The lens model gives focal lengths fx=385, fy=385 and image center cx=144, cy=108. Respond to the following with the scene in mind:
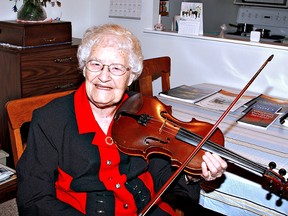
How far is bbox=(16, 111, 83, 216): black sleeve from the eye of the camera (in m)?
1.14

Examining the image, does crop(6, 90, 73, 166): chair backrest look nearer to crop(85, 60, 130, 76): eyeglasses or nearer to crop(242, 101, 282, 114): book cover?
crop(85, 60, 130, 76): eyeglasses

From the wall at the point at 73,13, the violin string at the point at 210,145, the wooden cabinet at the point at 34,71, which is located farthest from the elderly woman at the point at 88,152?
the wall at the point at 73,13

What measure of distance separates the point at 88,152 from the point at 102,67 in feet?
0.88

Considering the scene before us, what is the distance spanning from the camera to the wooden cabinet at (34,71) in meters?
2.13

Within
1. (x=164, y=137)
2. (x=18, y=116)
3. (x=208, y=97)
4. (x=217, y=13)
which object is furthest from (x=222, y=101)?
(x=217, y=13)

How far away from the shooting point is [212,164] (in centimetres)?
107

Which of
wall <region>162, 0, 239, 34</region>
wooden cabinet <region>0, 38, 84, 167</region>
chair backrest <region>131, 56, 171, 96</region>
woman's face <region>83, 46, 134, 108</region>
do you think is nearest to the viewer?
woman's face <region>83, 46, 134, 108</region>

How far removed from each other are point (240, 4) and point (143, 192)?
3.15m

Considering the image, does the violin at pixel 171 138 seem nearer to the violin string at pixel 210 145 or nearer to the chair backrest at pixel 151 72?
the violin string at pixel 210 145

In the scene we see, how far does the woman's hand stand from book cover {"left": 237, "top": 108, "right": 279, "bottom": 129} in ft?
1.76

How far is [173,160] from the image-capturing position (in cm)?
114

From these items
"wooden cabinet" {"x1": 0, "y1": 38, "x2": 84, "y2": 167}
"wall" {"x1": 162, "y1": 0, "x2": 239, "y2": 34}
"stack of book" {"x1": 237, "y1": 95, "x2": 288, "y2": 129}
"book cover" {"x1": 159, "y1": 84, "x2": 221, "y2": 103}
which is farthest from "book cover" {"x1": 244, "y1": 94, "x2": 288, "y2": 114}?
"wall" {"x1": 162, "y1": 0, "x2": 239, "y2": 34}

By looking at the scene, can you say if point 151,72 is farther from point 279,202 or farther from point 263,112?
point 279,202

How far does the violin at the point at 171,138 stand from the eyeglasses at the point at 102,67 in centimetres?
12
